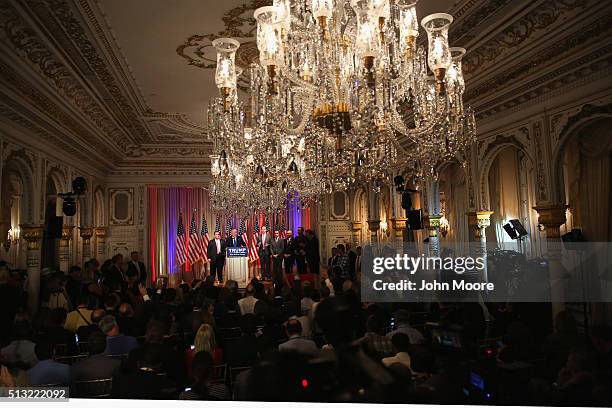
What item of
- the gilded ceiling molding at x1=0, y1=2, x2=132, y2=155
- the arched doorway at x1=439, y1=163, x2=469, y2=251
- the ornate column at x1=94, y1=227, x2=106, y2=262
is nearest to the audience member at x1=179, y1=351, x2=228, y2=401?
the gilded ceiling molding at x1=0, y1=2, x2=132, y2=155

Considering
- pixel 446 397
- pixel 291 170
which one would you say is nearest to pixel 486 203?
pixel 291 170

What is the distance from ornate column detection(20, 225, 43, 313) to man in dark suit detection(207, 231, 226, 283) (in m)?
6.53

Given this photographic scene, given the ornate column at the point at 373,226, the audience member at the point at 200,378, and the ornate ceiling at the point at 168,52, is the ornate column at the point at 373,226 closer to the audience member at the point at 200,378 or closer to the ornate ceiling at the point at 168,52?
the ornate ceiling at the point at 168,52

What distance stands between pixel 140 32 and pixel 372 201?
869 centimetres

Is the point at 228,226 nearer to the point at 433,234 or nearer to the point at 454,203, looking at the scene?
the point at 454,203

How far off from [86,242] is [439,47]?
12.2 meters

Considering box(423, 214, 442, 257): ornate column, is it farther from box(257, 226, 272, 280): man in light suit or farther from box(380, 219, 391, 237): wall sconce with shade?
box(257, 226, 272, 280): man in light suit

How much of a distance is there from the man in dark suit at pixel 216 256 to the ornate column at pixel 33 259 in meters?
6.53

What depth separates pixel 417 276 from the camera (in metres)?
8.82

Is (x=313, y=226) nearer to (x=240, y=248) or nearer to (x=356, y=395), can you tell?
(x=240, y=248)

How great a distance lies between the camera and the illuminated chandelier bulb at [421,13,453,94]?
4598 mm

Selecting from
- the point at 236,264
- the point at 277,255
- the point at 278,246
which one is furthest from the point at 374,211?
the point at 236,264

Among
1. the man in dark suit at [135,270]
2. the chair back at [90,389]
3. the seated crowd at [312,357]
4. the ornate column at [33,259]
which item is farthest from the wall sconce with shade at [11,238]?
the chair back at [90,389]

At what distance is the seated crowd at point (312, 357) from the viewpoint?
1.29 metres
